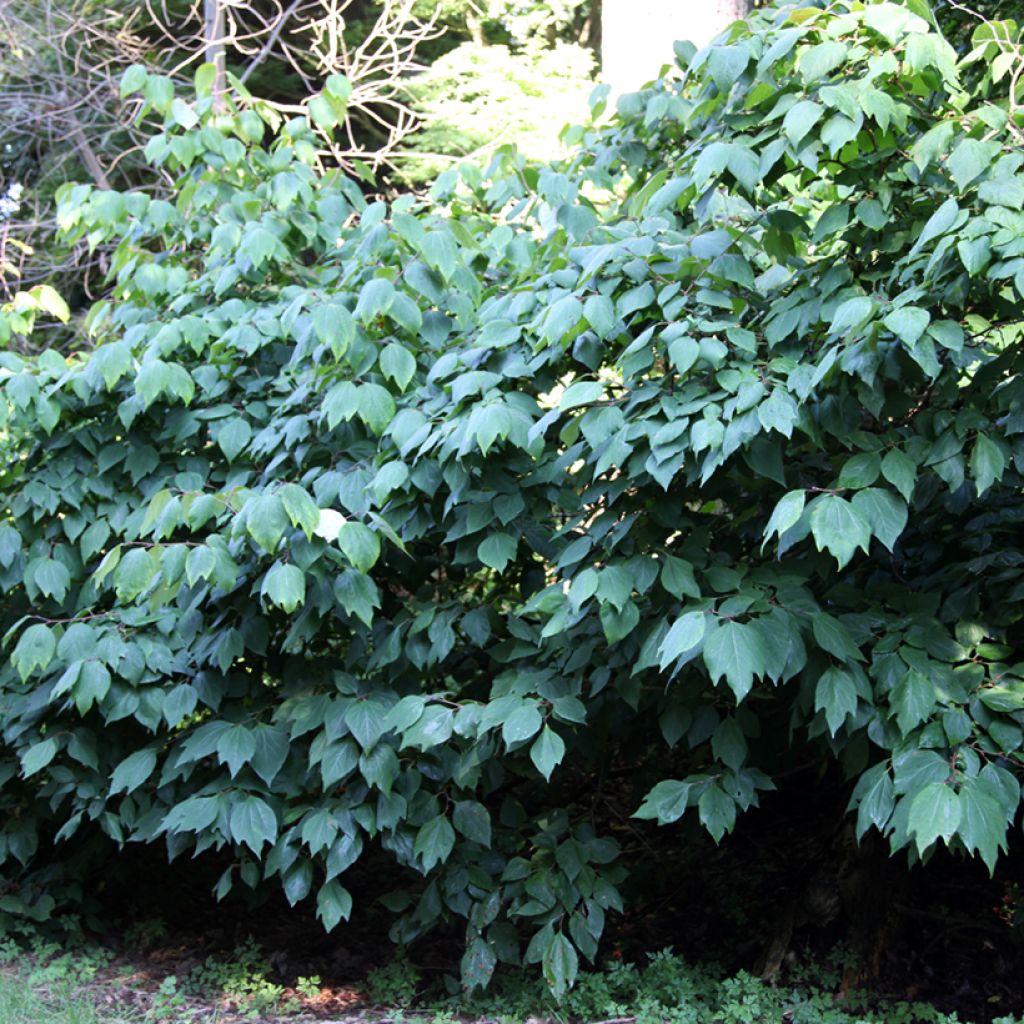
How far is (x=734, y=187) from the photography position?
2.88 m

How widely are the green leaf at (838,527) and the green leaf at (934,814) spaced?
0.51 metres

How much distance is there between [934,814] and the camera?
2.24m

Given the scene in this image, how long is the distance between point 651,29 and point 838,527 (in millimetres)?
3354

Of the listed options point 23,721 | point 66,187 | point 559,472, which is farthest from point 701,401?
point 66,187

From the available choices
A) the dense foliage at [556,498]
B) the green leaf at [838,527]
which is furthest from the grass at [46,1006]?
the green leaf at [838,527]

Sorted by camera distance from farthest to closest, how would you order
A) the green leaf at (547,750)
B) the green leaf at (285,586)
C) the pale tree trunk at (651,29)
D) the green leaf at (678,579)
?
the pale tree trunk at (651,29) < the green leaf at (285,586) < the green leaf at (547,750) < the green leaf at (678,579)

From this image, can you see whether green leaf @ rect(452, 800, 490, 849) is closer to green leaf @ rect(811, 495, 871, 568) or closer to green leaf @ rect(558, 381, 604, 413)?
green leaf @ rect(558, 381, 604, 413)

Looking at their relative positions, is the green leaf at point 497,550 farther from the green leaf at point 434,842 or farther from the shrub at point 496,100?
the shrub at point 496,100

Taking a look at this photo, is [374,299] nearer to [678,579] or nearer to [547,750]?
[678,579]

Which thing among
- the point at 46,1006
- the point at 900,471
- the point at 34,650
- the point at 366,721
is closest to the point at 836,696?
the point at 900,471

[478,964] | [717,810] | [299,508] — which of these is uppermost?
[299,508]

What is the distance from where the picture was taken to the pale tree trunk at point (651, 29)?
482 cm

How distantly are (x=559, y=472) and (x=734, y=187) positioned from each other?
88 centimetres

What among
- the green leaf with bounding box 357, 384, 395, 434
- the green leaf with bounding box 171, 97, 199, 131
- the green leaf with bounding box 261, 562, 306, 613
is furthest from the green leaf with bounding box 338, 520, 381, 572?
the green leaf with bounding box 171, 97, 199, 131
